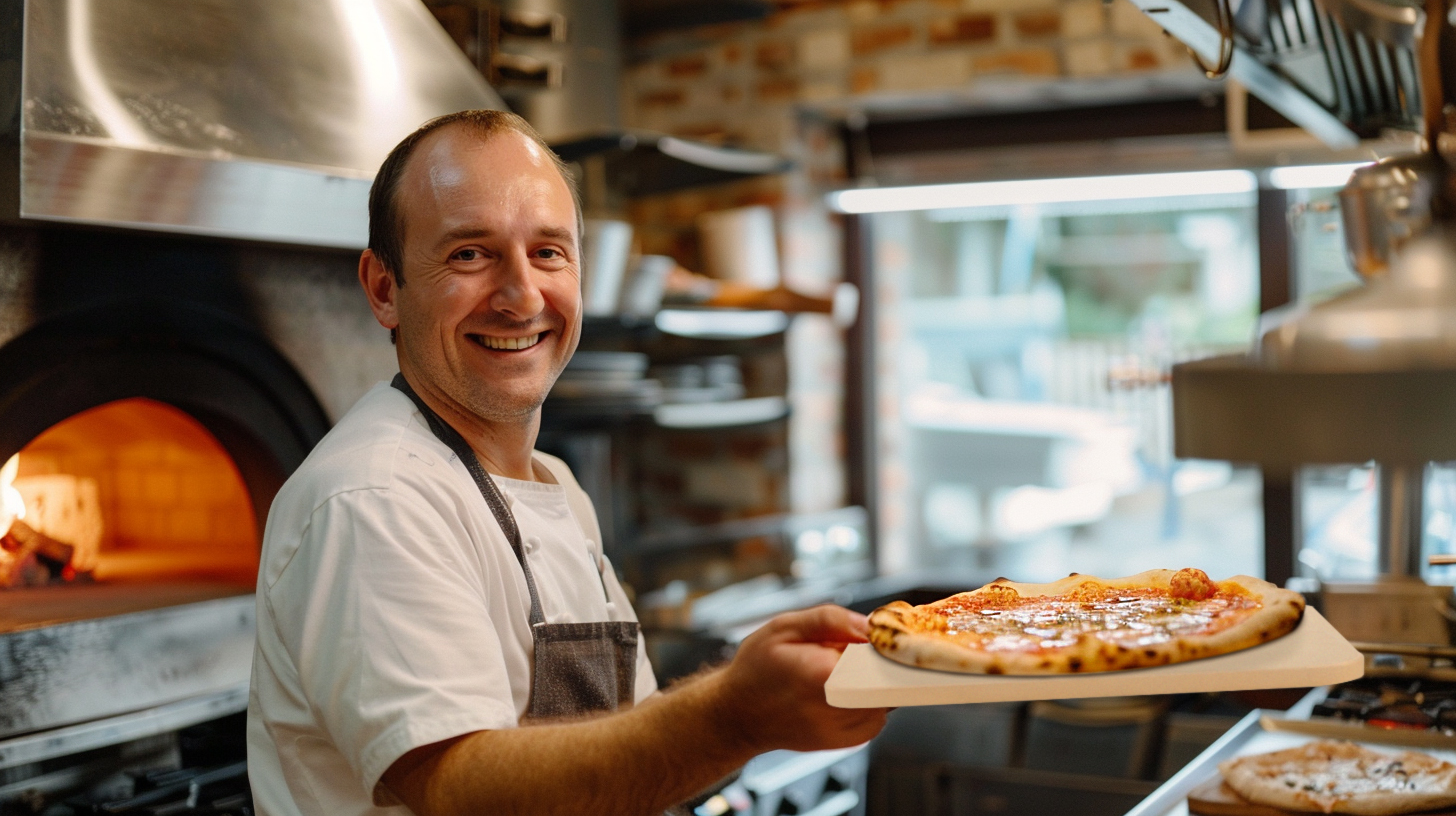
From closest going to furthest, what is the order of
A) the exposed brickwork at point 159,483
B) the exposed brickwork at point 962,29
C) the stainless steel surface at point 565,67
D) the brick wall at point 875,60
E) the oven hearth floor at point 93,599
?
the oven hearth floor at point 93,599
the exposed brickwork at point 159,483
the stainless steel surface at point 565,67
the brick wall at point 875,60
the exposed brickwork at point 962,29

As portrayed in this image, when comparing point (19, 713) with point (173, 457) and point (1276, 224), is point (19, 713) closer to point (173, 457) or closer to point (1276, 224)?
point (173, 457)

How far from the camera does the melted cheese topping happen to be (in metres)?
1.21

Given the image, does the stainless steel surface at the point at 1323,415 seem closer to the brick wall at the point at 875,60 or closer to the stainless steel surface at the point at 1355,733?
the stainless steel surface at the point at 1355,733

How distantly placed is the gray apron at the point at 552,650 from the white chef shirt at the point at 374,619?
14 millimetres

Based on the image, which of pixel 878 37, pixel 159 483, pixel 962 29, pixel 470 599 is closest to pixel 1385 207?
pixel 470 599

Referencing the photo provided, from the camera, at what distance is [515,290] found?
138 centimetres

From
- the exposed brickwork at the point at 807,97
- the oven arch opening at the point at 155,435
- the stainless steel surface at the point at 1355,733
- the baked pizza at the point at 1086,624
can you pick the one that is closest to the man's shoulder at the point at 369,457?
the baked pizza at the point at 1086,624

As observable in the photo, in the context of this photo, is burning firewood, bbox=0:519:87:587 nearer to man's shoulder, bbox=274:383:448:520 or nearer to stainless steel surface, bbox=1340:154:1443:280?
man's shoulder, bbox=274:383:448:520

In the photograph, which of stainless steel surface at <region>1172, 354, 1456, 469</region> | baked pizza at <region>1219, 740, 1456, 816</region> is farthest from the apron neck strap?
baked pizza at <region>1219, 740, 1456, 816</region>

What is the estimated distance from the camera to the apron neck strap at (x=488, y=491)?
1.38 m

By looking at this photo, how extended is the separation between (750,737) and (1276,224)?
301 centimetres

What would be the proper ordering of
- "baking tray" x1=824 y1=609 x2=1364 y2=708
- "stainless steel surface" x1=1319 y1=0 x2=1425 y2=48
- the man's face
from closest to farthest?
"baking tray" x1=824 y1=609 x2=1364 y2=708 < the man's face < "stainless steel surface" x1=1319 y1=0 x2=1425 y2=48

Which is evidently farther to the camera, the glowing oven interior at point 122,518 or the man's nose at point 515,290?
the glowing oven interior at point 122,518

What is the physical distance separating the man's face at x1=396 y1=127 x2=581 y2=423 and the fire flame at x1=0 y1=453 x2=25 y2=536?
0.87 m
